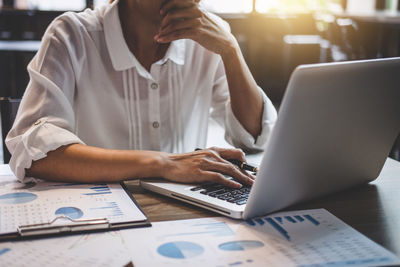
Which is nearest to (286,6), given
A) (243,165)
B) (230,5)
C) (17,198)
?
(230,5)

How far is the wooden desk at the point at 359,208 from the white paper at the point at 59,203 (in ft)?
0.14

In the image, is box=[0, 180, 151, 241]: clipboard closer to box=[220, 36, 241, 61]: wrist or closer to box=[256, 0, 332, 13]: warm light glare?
box=[220, 36, 241, 61]: wrist

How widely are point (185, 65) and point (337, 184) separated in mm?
693

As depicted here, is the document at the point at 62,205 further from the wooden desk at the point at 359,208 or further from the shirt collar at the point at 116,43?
the shirt collar at the point at 116,43

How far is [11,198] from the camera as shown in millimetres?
941

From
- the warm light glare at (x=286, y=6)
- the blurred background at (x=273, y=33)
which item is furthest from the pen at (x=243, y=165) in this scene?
the warm light glare at (x=286, y=6)

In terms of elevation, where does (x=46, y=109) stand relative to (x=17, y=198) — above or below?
above

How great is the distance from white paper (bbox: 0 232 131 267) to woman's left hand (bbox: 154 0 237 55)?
0.63m

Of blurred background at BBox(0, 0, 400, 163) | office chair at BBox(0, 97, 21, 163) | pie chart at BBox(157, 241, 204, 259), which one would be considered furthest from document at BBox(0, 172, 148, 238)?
blurred background at BBox(0, 0, 400, 163)

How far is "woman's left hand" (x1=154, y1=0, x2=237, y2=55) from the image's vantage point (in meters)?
1.24

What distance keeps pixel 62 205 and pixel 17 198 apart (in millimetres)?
109

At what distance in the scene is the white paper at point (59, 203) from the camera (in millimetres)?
837

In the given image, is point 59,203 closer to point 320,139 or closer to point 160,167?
point 160,167

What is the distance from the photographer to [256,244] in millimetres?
765
